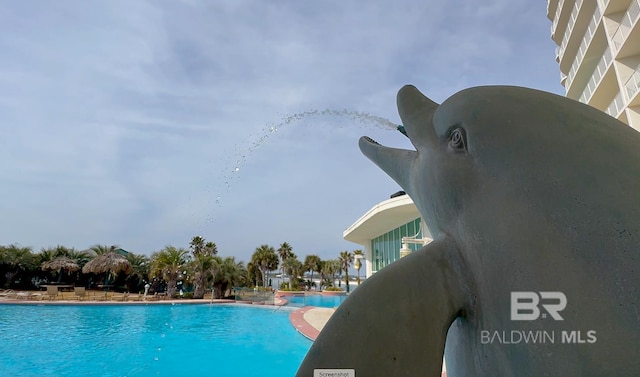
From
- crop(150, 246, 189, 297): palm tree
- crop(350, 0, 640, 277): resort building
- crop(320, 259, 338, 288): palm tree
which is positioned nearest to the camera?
crop(350, 0, 640, 277): resort building

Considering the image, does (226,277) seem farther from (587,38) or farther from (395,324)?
(395,324)

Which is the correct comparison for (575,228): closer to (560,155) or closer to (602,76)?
(560,155)

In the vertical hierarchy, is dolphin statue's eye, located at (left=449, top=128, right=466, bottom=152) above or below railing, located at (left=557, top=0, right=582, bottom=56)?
below

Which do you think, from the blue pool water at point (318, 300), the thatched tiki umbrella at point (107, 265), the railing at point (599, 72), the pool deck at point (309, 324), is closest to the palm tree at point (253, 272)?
the blue pool water at point (318, 300)

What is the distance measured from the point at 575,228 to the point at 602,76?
1839 centimetres

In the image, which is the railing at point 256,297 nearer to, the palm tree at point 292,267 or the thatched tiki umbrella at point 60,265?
the thatched tiki umbrella at point 60,265

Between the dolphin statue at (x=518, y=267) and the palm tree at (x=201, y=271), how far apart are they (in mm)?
33042

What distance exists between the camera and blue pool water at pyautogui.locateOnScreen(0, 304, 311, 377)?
1033 cm

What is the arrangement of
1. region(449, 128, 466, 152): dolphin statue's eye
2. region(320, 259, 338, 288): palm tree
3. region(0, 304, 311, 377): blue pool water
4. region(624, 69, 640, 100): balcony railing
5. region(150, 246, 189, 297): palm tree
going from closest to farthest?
region(449, 128, 466, 152): dolphin statue's eye, region(0, 304, 311, 377): blue pool water, region(624, 69, 640, 100): balcony railing, region(150, 246, 189, 297): palm tree, region(320, 259, 338, 288): palm tree

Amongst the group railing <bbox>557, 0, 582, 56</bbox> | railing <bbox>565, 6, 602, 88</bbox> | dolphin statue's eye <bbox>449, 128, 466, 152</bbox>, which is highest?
railing <bbox>557, 0, 582, 56</bbox>

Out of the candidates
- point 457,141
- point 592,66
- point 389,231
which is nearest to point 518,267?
point 457,141

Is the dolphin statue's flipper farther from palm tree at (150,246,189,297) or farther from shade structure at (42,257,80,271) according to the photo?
shade structure at (42,257,80,271)

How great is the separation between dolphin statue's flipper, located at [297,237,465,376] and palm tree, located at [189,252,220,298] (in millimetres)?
33058

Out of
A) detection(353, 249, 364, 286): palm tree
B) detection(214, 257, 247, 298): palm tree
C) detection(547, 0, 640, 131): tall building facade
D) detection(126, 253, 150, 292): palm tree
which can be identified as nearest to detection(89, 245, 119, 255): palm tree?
detection(126, 253, 150, 292): palm tree
